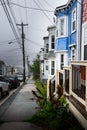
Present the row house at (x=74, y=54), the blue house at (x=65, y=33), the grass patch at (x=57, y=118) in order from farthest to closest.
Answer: the blue house at (x=65, y=33) < the grass patch at (x=57, y=118) < the row house at (x=74, y=54)

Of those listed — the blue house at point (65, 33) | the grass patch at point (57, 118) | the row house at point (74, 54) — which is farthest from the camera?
the blue house at point (65, 33)

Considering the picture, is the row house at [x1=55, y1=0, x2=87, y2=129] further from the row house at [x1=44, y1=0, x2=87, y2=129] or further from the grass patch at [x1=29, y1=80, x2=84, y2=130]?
the grass patch at [x1=29, y1=80, x2=84, y2=130]

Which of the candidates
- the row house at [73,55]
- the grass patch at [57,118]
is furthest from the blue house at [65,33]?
the grass patch at [57,118]

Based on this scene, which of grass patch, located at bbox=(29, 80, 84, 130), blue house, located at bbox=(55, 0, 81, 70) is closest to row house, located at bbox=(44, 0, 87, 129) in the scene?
blue house, located at bbox=(55, 0, 81, 70)

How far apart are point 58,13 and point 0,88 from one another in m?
8.44

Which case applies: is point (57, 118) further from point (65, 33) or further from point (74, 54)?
point (65, 33)

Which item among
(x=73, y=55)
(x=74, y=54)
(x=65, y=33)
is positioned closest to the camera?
(x=74, y=54)

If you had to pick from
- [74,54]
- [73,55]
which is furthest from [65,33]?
[74,54]

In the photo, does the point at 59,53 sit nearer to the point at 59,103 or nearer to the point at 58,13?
the point at 58,13

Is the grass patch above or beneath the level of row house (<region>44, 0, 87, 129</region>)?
beneath

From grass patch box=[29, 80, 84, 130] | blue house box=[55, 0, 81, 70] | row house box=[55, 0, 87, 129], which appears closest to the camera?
row house box=[55, 0, 87, 129]

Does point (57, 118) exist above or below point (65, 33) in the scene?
below

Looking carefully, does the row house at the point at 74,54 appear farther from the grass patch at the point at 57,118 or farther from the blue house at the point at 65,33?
the grass patch at the point at 57,118

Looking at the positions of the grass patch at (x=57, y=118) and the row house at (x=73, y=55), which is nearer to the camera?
the row house at (x=73, y=55)
